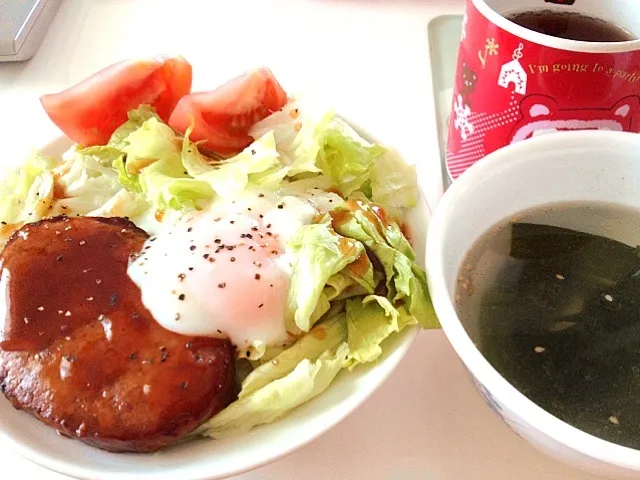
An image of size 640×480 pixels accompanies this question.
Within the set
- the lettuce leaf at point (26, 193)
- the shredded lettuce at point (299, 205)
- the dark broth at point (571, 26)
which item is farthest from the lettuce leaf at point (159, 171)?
the dark broth at point (571, 26)

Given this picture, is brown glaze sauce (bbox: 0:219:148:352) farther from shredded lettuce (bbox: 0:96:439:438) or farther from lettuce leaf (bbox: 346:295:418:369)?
lettuce leaf (bbox: 346:295:418:369)

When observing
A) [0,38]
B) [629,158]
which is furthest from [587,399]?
[0,38]

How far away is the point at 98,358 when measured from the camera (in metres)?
0.72

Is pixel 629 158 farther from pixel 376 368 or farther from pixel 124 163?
pixel 124 163

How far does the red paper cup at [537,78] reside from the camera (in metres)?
0.79

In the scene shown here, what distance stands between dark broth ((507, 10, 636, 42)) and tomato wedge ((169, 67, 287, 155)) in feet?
1.23

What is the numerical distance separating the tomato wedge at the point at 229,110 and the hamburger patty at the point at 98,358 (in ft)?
0.91


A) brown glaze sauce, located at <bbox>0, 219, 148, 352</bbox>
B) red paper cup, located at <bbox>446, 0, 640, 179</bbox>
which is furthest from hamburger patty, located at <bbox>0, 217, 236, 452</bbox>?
red paper cup, located at <bbox>446, 0, 640, 179</bbox>

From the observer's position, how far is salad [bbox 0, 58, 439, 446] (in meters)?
0.77

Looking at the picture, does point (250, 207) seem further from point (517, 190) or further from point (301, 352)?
point (517, 190)

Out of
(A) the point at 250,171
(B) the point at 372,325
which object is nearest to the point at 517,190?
(B) the point at 372,325

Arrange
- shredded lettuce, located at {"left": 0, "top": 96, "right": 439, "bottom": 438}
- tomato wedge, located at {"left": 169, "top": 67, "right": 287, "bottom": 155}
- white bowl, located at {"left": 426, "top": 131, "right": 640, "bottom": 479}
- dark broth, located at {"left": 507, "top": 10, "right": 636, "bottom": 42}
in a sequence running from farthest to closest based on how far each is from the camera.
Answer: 1. tomato wedge, located at {"left": 169, "top": 67, "right": 287, "bottom": 155}
2. dark broth, located at {"left": 507, "top": 10, "right": 636, "bottom": 42}
3. shredded lettuce, located at {"left": 0, "top": 96, "right": 439, "bottom": 438}
4. white bowl, located at {"left": 426, "top": 131, "right": 640, "bottom": 479}

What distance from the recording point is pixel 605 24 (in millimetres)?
918

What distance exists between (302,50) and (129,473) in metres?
1.05
